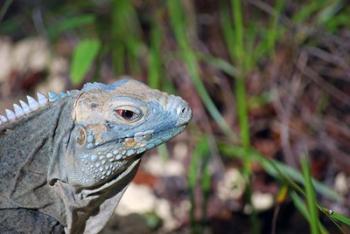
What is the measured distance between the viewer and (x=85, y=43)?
14.7ft

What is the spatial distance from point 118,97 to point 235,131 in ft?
7.47

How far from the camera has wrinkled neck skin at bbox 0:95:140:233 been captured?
3078 millimetres

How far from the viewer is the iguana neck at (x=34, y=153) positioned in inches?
121

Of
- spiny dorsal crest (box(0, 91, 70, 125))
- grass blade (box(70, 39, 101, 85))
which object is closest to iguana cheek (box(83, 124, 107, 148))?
spiny dorsal crest (box(0, 91, 70, 125))

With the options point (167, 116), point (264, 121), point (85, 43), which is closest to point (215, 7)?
point (264, 121)

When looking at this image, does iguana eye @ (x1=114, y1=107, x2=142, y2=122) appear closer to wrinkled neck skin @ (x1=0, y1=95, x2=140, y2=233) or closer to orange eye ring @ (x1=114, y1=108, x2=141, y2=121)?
orange eye ring @ (x1=114, y1=108, x2=141, y2=121)

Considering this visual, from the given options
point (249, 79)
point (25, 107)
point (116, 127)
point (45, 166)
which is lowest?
point (249, 79)

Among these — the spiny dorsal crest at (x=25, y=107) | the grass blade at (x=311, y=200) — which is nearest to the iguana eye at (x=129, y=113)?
the spiny dorsal crest at (x=25, y=107)

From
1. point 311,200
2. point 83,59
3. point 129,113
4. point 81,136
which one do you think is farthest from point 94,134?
point 83,59

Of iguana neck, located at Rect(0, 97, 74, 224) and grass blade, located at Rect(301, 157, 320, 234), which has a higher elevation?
iguana neck, located at Rect(0, 97, 74, 224)

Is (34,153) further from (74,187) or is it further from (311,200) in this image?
(311,200)

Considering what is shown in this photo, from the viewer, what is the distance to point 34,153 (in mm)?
3096

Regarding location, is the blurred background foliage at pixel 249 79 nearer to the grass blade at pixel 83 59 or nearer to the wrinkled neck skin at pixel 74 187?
the grass blade at pixel 83 59

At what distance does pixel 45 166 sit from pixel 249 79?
2.35m
